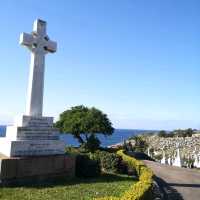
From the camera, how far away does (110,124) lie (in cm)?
3134

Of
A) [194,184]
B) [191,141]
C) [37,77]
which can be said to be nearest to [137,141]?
[191,141]

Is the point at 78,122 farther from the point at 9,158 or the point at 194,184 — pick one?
the point at 9,158

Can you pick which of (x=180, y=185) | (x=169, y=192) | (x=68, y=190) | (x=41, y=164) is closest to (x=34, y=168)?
(x=41, y=164)

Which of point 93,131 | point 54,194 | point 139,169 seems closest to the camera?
point 54,194

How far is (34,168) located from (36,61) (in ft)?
15.7

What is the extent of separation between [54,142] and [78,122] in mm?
17026

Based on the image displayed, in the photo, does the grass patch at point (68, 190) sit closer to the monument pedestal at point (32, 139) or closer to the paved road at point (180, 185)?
the monument pedestal at point (32, 139)

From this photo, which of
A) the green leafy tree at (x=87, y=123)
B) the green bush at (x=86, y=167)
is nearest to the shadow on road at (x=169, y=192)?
the green bush at (x=86, y=167)

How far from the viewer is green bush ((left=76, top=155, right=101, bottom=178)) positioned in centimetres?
1484

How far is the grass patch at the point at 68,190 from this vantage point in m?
10.8

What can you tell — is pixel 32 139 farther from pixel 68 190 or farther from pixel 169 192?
pixel 169 192

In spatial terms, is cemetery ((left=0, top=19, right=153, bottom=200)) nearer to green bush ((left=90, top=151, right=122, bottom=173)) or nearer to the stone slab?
the stone slab

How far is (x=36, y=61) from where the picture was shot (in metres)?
14.7

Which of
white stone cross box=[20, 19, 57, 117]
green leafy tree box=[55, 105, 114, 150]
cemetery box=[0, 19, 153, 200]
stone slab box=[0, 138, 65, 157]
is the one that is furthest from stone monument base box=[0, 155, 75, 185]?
green leafy tree box=[55, 105, 114, 150]
